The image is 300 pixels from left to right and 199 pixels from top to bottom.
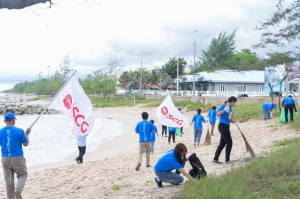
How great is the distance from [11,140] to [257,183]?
14.8 feet

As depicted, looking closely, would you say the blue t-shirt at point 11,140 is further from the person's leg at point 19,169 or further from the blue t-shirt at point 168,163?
the blue t-shirt at point 168,163

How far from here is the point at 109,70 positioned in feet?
266

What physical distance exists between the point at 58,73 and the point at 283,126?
89128mm

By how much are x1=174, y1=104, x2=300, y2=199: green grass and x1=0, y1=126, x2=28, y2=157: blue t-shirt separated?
10.2ft

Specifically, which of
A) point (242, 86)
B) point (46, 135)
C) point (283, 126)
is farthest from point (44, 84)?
point (283, 126)

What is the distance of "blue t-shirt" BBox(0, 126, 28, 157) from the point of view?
734 cm

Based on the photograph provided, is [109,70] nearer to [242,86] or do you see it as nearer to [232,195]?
[242,86]

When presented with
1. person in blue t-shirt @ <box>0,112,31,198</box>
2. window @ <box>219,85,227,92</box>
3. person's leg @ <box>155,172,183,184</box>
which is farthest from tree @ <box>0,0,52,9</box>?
window @ <box>219,85,227,92</box>

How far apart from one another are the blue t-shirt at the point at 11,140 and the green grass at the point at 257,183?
122 inches

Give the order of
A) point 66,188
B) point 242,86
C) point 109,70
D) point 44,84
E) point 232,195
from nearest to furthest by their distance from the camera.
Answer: point 232,195, point 66,188, point 242,86, point 109,70, point 44,84

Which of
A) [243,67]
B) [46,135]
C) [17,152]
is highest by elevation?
[243,67]

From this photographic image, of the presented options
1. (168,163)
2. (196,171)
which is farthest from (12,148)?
(196,171)

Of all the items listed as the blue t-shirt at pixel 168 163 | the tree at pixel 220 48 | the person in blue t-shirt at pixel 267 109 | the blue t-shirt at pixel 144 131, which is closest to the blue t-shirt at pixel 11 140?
the blue t-shirt at pixel 168 163

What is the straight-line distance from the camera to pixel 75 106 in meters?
9.09
